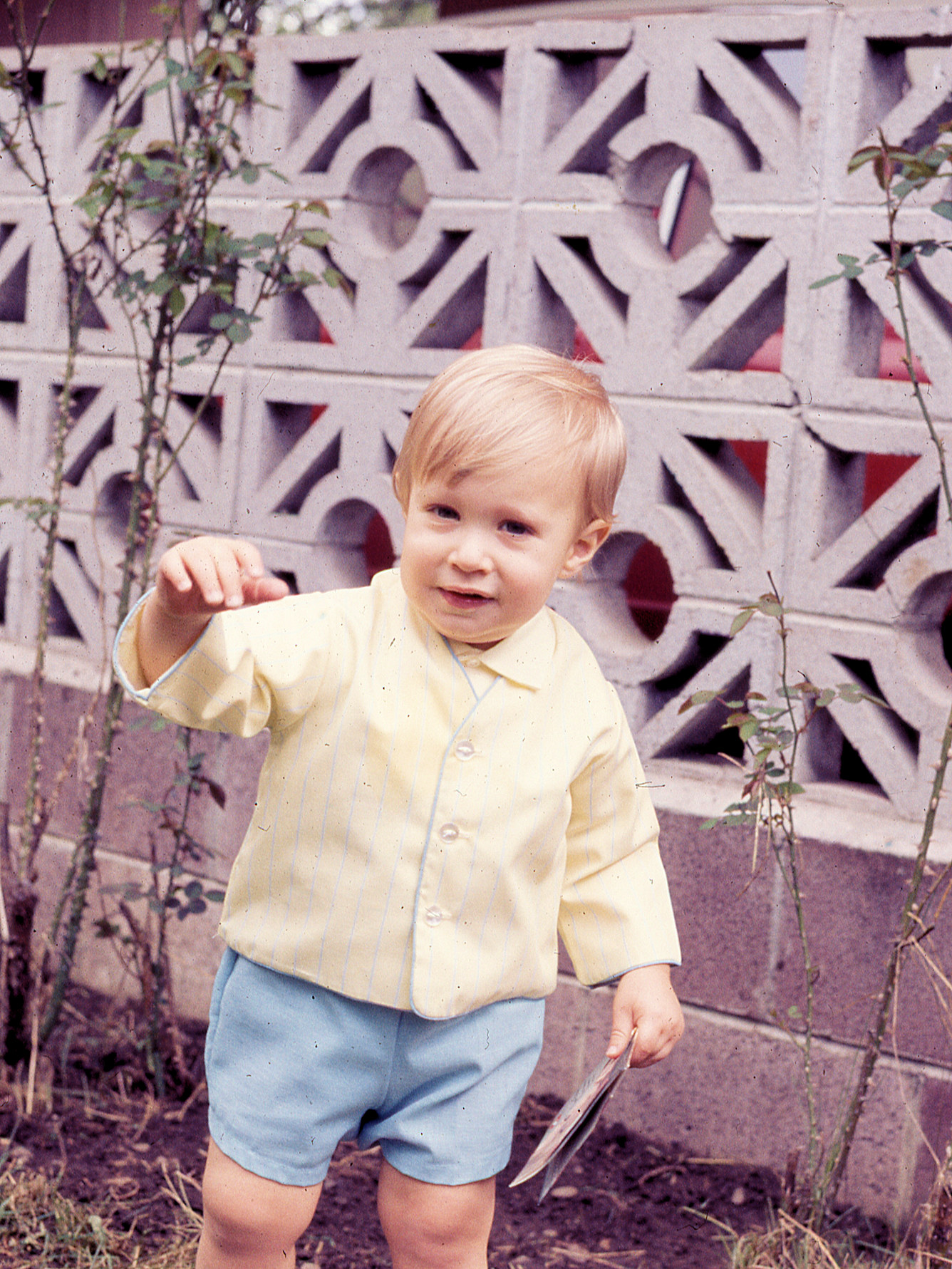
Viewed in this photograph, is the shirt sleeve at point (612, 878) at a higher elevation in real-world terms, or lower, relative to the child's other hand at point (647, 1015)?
higher

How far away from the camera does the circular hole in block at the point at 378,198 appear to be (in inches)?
121

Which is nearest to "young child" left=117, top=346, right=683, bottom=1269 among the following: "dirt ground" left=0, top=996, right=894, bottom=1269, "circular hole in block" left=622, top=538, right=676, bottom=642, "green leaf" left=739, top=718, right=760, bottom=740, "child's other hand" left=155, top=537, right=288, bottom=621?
"child's other hand" left=155, top=537, right=288, bottom=621

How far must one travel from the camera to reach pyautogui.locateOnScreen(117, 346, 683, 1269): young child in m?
1.74

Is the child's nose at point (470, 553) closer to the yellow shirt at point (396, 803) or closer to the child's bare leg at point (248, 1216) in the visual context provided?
the yellow shirt at point (396, 803)

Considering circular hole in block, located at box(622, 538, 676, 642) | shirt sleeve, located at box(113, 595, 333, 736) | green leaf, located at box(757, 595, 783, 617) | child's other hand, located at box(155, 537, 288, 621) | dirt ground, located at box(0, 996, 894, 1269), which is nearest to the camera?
child's other hand, located at box(155, 537, 288, 621)

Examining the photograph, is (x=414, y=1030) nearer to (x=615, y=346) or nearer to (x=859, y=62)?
(x=615, y=346)

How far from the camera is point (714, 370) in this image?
2730 mm

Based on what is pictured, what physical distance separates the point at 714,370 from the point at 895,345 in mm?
534

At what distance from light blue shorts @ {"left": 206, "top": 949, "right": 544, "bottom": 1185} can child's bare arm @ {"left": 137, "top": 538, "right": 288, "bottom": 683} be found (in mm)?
454

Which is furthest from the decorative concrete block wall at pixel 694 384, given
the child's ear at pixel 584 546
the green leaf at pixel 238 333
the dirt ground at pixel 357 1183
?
the child's ear at pixel 584 546

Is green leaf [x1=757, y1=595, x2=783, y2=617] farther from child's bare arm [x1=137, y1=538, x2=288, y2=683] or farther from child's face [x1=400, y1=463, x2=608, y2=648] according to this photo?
child's bare arm [x1=137, y1=538, x2=288, y2=683]

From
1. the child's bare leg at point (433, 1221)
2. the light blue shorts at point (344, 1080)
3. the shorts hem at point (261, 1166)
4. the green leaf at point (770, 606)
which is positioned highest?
the green leaf at point (770, 606)

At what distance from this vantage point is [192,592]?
4.99ft

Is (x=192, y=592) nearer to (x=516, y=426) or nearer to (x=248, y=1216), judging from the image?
(x=516, y=426)
